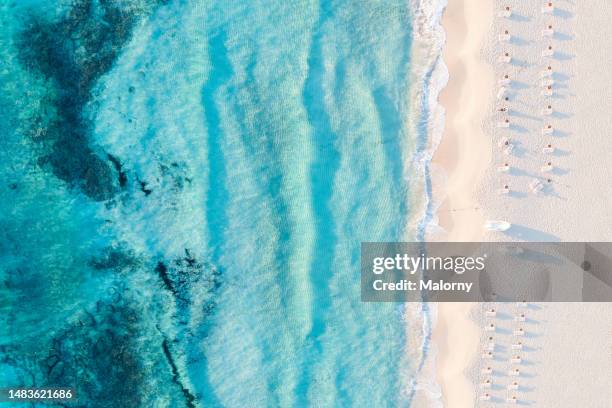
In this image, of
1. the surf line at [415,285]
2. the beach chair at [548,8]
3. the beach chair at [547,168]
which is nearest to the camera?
the beach chair at [548,8]

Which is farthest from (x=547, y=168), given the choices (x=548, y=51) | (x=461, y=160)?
(x=548, y=51)

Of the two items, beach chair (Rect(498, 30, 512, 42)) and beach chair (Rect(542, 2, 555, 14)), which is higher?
beach chair (Rect(542, 2, 555, 14))

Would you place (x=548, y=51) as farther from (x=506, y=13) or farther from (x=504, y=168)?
(x=504, y=168)

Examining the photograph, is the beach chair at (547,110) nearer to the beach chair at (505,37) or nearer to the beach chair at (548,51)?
the beach chair at (548,51)

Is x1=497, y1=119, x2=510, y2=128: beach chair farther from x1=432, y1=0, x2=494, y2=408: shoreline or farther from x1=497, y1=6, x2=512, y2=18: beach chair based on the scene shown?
x1=497, y1=6, x2=512, y2=18: beach chair

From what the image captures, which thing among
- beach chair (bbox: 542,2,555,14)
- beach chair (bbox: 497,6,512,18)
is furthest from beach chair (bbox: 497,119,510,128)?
beach chair (bbox: 542,2,555,14)

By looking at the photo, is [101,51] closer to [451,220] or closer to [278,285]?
[278,285]

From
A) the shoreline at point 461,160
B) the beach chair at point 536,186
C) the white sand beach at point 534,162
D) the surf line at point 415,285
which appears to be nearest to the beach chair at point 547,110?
the white sand beach at point 534,162
